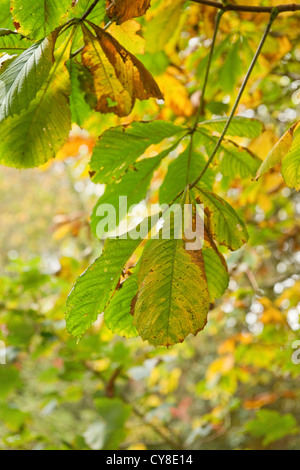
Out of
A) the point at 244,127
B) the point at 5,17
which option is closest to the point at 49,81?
the point at 5,17

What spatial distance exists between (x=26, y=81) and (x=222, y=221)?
32 centimetres

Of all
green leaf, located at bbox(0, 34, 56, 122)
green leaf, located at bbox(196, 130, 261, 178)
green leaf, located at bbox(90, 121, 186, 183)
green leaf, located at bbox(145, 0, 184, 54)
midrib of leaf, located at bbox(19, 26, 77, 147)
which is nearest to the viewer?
green leaf, located at bbox(0, 34, 56, 122)

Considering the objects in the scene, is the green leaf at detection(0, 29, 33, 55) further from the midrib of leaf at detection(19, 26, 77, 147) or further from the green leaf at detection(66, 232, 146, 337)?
the green leaf at detection(66, 232, 146, 337)

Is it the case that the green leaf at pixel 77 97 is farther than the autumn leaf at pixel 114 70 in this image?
Yes

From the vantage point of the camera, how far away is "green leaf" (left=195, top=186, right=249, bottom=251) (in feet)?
1.98

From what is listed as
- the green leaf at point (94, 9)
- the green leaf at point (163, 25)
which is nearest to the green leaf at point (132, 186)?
the green leaf at point (94, 9)

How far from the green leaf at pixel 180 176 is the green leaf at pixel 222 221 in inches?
6.4

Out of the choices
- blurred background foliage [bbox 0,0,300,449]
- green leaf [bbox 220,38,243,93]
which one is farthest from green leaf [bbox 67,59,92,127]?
green leaf [bbox 220,38,243,93]

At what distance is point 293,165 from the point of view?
0.55 metres

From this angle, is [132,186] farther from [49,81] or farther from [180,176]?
[49,81]

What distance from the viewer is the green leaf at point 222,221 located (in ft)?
1.98

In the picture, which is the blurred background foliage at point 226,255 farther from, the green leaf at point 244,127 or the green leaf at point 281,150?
the green leaf at point 281,150

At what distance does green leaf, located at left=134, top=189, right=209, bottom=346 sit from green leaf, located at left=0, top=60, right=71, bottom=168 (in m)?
0.27

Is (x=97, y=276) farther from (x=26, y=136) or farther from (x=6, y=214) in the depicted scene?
(x=6, y=214)
